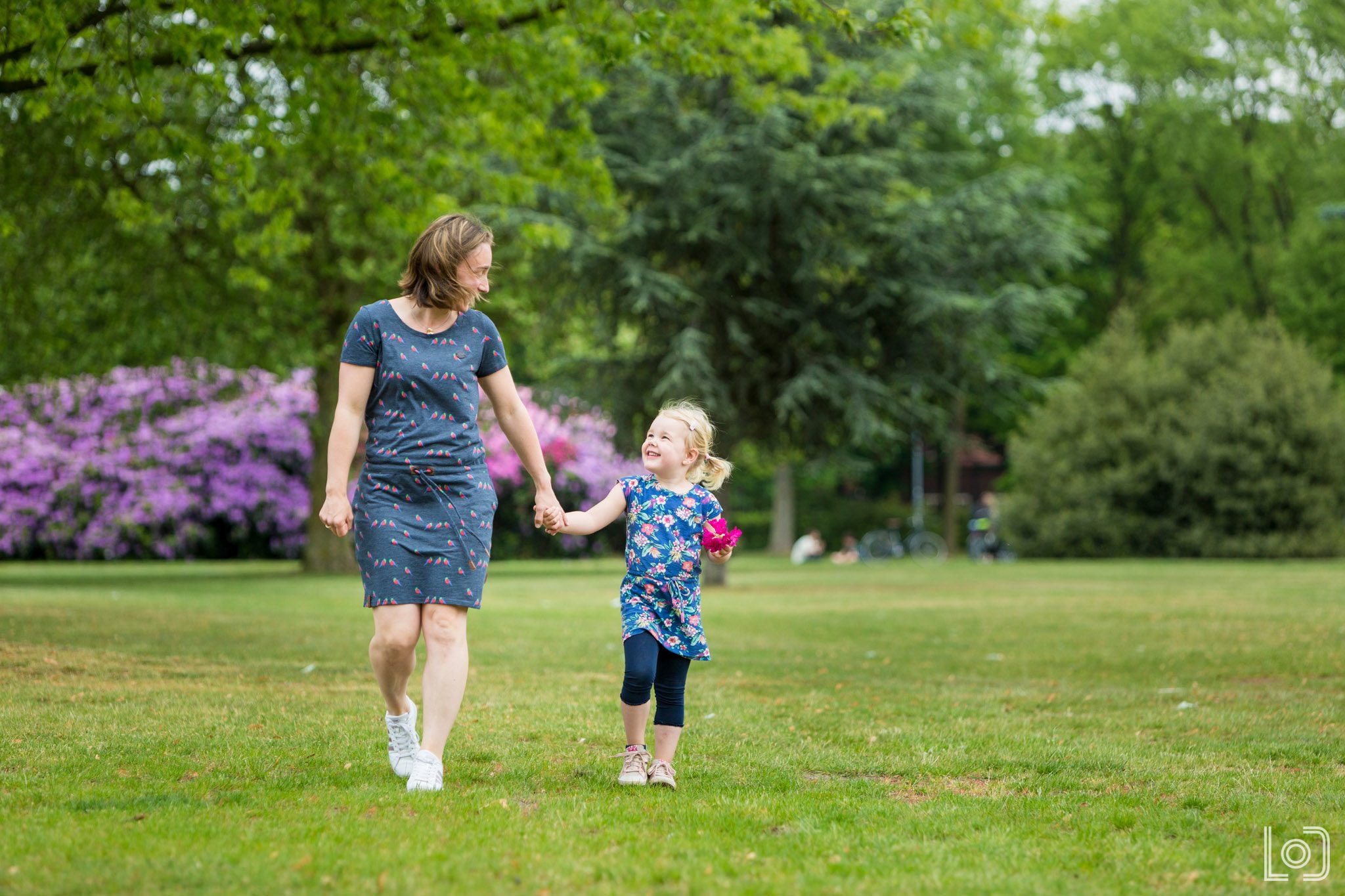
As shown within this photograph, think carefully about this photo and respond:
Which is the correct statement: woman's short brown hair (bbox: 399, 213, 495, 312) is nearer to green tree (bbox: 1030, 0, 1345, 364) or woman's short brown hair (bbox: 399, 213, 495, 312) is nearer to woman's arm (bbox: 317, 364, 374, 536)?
woman's arm (bbox: 317, 364, 374, 536)

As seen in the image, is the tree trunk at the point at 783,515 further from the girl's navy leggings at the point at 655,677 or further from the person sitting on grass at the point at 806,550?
the girl's navy leggings at the point at 655,677

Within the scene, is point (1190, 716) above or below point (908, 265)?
below

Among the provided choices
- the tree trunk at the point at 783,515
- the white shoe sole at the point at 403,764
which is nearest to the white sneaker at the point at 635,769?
the white shoe sole at the point at 403,764

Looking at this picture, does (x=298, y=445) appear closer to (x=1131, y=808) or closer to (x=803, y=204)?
(x=803, y=204)

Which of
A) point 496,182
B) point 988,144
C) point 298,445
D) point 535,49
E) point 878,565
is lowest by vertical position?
point 878,565

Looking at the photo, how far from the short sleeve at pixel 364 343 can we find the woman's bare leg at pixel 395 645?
888mm

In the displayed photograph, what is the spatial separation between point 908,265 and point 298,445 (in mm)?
15217

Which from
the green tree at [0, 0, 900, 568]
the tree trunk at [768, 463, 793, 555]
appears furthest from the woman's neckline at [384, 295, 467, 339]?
the tree trunk at [768, 463, 793, 555]

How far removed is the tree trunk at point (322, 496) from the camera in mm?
→ 24938

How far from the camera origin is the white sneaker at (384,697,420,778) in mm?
5305

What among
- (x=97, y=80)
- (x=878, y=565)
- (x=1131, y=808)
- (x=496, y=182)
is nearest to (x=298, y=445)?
(x=878, y=565)

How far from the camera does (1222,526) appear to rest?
32938 millimetres

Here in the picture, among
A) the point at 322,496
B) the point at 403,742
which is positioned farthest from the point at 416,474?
the point at 322,496

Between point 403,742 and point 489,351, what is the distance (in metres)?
1.53
